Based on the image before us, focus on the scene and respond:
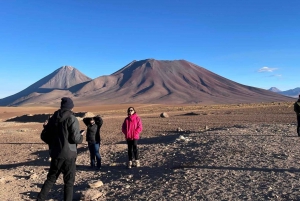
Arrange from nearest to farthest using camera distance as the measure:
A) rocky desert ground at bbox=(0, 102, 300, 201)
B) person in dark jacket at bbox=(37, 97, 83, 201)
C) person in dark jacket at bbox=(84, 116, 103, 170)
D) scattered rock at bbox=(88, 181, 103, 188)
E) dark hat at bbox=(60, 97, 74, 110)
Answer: person in dark jacket at bbox=(37, 97, 83, 201), dark hat at bbox=(60, 97, 74, 110), rocky desert ground at bbox=(0, 102, 300, 201), scattered rock at bbox=(88, 181, 103, 188), person in dark jacket at bbox=(84, 116, 103, 170)

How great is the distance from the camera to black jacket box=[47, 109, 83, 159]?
5.00 m

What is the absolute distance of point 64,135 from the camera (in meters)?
5.02

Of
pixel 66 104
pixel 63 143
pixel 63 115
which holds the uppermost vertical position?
pixel 66 104

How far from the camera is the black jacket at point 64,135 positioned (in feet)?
16.4

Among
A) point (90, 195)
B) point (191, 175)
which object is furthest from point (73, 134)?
point (191, 175)

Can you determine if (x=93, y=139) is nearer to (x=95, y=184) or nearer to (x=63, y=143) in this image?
(x=95, y=184)

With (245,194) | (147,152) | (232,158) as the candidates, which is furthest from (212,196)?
(147,152)

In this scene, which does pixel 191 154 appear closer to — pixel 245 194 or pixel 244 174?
pixel 244 174

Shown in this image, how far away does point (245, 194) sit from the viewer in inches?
215

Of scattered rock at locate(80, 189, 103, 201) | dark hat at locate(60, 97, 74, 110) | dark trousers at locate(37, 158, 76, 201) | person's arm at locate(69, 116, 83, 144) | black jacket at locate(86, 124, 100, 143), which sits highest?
dark hat at locate(60, 97, 74, 110)

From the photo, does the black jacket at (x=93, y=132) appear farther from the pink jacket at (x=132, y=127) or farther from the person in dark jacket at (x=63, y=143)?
the person in dark jacket at (x=63, y=143)

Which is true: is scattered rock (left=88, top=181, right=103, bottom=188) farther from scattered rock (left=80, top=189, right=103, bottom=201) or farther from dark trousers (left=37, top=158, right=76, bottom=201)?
dark trousers (left=37, top=158, right=76, bottom=201)

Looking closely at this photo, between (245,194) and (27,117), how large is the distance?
3599cm

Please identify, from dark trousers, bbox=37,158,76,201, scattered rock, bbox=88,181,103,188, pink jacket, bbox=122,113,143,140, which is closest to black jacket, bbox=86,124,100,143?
pink jacket, bbox=122,113,143,140
